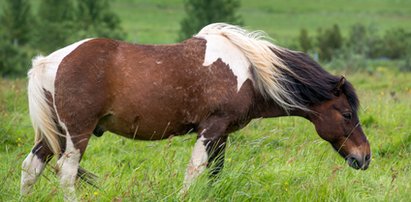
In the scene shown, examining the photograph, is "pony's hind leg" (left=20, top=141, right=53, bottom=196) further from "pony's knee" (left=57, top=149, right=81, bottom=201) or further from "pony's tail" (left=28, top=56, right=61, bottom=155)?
"pony's knee" (left=57, top=149, right=81, bottom=201)

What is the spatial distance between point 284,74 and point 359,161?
114 centimetres

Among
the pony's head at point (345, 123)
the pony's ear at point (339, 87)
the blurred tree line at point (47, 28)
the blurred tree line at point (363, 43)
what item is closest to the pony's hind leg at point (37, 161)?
the pony's head at point (345, 123)

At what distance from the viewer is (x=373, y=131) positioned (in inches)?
357

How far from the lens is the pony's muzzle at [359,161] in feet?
21.9

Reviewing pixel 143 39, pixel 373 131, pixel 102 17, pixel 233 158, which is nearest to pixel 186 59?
pixel 233 158

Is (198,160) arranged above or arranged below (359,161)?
above

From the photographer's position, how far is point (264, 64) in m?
6.43

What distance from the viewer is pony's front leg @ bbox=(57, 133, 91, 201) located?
588 cm

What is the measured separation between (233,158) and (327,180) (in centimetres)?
103

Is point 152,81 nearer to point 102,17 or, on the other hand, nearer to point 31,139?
point 31,139

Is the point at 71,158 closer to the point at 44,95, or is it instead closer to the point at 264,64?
the point at 44,95

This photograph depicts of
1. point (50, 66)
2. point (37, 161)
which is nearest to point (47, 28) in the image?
point (37, 161)

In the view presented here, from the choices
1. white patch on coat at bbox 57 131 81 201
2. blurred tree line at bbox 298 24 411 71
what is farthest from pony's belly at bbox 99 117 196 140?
blurred tree line at bbox 298 24 411 71

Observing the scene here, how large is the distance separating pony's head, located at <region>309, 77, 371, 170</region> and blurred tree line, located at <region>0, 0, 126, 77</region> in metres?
21.3
